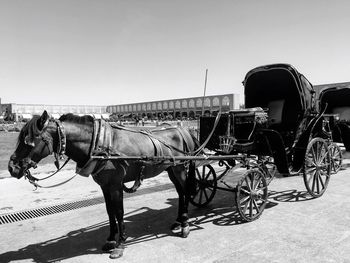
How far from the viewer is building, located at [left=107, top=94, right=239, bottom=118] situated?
7575 centimetres

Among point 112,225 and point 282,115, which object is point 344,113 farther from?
point 112,225

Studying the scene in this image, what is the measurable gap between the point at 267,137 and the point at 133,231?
3207mm

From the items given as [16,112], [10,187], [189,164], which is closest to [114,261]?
[189,164]

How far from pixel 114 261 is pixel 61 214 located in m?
2.49

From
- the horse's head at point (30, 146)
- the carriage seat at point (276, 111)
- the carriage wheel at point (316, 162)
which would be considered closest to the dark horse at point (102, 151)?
the horse's head at point (30, 146)

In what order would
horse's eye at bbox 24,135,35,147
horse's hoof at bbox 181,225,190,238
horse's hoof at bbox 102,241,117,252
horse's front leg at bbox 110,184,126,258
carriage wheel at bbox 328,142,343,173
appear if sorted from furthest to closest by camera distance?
carriage wheel at bbox 328,142,343,173, horse's hoof at bbox 181,225,190,238, horse's hoof at bbox 102,241,117,252, horse's front leg at bbox 110,184,126,258, horse's eye at bbox 24,135,35,147

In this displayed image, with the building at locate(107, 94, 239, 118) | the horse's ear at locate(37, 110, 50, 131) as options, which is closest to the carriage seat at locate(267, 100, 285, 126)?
the horse's ear at locate(37, 110, 50, 131)

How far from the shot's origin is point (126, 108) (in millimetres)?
124312

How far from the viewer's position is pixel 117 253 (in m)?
4.16

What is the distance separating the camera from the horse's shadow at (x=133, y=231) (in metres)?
4.30

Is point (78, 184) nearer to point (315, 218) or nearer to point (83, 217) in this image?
point (83, 217)

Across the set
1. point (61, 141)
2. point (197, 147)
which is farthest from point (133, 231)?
point (61, 141)

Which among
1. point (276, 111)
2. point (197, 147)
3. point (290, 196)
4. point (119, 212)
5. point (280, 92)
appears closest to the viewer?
point (119, 212)

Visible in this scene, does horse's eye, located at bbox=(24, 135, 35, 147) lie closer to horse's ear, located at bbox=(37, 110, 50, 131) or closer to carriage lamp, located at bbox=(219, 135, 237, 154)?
horse's ear, located at bbox=(37, 110, 50, 131)
